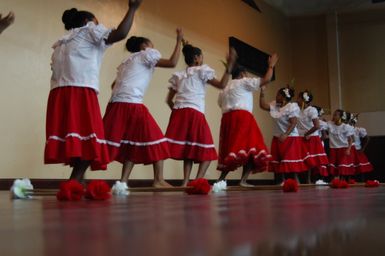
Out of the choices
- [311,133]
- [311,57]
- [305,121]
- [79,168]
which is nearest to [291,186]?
[79,168]

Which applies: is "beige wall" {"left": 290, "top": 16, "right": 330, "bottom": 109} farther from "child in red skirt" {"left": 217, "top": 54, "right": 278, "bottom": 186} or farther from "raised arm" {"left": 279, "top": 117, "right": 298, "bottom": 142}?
"child in red skirt" {"left": 217, "top": 54, "right": 278, "bottom": 186}

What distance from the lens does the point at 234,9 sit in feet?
22.1

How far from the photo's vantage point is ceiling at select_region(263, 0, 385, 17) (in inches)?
315

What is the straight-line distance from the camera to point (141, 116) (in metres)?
3.03

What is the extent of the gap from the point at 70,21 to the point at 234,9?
4486 mm

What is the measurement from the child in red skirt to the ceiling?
4252mm

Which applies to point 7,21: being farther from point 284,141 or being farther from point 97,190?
point 284,141

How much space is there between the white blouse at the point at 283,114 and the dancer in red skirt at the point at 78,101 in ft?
7.95

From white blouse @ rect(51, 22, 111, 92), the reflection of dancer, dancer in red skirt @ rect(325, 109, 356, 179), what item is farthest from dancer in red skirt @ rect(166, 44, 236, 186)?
dancer in red skirt @ rect(325, 109, 356, 179)

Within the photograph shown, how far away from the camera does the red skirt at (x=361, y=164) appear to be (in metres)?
6.66

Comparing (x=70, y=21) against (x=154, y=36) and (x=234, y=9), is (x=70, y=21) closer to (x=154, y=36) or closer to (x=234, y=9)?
(x=154, y=36)

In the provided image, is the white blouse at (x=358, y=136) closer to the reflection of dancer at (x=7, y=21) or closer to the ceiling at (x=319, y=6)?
the ceiling at (x=319, y=6)

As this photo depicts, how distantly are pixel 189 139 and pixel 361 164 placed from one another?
12.8 ft

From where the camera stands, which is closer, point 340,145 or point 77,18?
point 77,18
